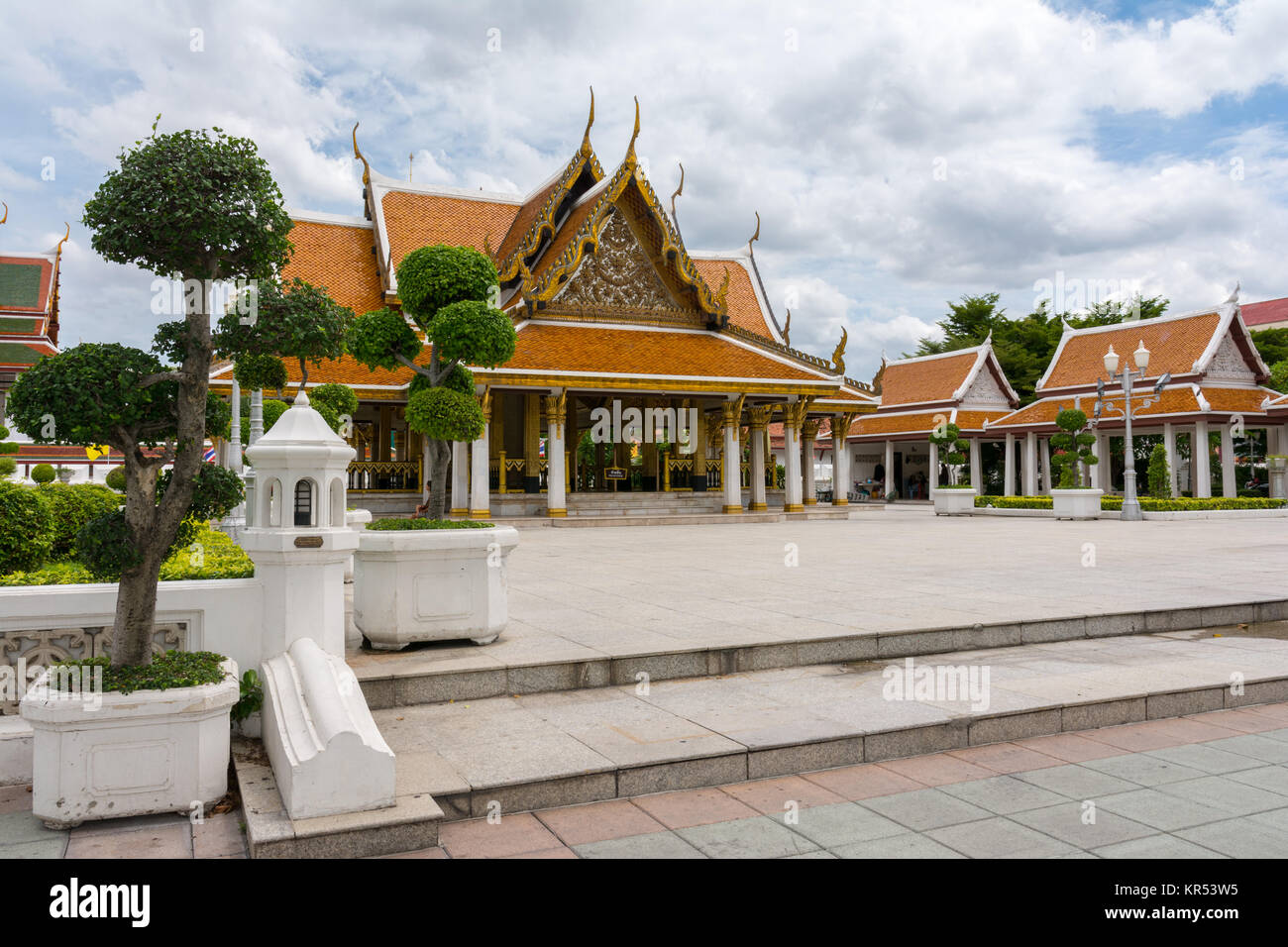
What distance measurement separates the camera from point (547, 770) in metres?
3.58

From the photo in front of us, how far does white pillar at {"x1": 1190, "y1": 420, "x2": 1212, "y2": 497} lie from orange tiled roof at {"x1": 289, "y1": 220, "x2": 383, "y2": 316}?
78.8 feet

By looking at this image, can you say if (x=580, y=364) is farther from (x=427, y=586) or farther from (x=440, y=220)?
(x=427, y=586)

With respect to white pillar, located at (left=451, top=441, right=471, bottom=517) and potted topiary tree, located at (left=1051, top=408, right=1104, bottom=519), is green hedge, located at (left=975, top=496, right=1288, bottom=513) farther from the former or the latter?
white pillar, located at (left=451, top=441, right=471, bottom=517)

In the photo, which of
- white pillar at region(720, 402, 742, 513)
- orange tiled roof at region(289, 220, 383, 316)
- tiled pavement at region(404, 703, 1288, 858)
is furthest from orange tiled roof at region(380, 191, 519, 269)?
tiled pavement at region(404, 703, 1288, 858)

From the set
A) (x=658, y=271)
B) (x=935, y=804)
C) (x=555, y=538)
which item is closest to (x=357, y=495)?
(x=555, y=538)

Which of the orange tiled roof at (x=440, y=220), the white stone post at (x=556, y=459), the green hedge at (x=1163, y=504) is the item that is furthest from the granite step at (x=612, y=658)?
the green hedge at (x=1163, y=504)

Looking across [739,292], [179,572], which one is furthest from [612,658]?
[739,292]

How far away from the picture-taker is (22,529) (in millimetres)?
5645

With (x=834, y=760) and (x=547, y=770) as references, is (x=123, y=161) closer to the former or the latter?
(x=547, y=770)

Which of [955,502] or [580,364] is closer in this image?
[580,364]

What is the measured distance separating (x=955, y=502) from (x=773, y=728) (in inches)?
922

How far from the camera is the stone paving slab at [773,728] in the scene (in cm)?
364

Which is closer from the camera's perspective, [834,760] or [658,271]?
[834,760]
